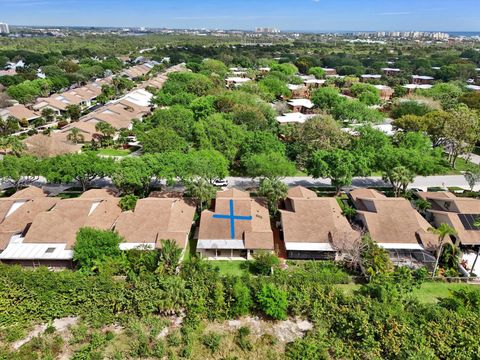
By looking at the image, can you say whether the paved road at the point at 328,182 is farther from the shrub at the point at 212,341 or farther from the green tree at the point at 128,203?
the shrub at the point at 212,341

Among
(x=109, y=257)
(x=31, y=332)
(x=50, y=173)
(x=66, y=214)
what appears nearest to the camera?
(x=31, y=332)

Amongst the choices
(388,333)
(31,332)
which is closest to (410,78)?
(388,333)

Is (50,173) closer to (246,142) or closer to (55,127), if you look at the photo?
(246,142)

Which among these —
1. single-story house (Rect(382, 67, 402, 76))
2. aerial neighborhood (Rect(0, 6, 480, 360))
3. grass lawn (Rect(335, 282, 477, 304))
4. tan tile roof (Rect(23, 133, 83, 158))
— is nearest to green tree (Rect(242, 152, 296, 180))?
aerial neighborhood (Rect(0, 6, 480, 360))

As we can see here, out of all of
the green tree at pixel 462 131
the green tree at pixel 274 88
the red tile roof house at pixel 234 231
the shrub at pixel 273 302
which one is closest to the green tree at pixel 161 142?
the red tile roof house at pixel 234 231

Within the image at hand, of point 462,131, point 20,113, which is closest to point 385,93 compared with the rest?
point 462,131

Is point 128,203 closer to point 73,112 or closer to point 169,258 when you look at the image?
point 169,258
